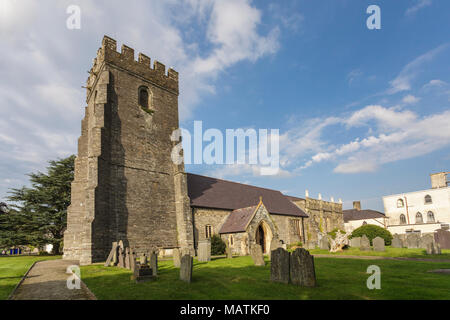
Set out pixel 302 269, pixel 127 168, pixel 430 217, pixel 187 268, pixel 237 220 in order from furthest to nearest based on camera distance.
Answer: pixel 430 217, pixel 237 220, pixel 127 168, pixel 187 268, pixel 302 269

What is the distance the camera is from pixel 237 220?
2555 centimetres

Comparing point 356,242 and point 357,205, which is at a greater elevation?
point 357,205

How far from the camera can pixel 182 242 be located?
22844 millimetres

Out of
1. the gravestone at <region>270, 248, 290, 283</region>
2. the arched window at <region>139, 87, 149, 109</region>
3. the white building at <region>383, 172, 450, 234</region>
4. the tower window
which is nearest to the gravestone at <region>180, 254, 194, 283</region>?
the gravestone at <region>270, 248, 290, 283</region>

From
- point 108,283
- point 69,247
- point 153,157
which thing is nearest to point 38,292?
point 108,283

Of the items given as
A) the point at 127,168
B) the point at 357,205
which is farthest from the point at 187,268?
the point at 357,205

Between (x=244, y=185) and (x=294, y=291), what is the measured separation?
28.3m

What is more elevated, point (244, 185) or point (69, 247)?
point (244, 185)

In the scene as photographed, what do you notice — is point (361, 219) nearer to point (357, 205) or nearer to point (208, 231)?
point (357, 205)

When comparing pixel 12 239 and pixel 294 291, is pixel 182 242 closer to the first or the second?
pixel 294 291

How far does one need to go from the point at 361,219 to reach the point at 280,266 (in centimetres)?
4939

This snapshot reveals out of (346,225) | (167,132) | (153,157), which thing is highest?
(167,132)

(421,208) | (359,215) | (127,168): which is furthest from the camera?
(359,215)

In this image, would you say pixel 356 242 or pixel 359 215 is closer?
pixel 356 242
